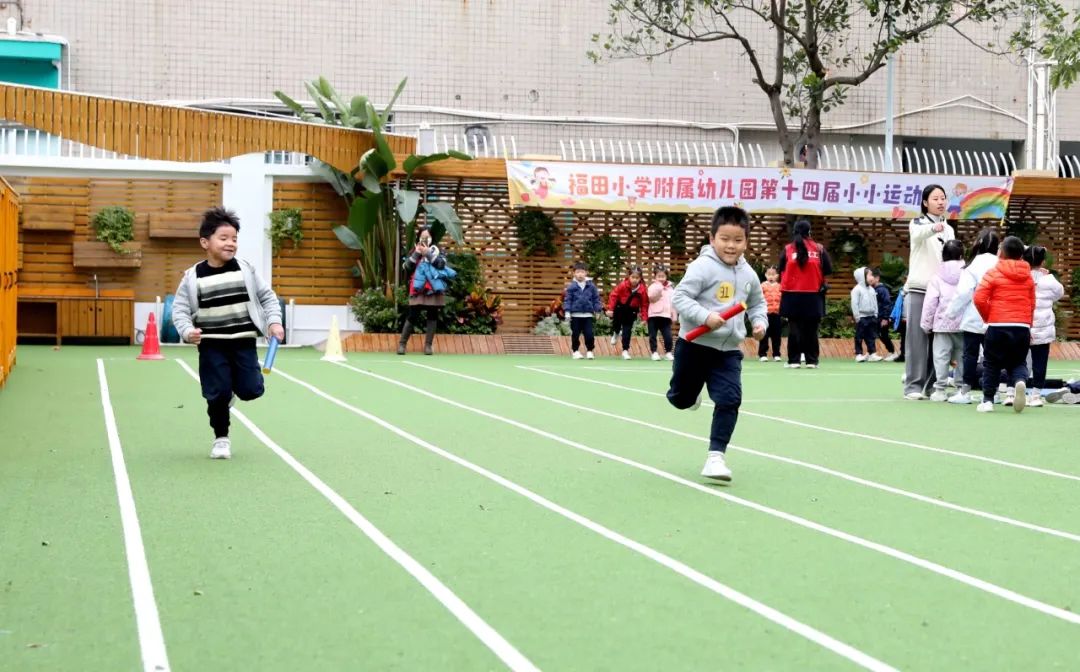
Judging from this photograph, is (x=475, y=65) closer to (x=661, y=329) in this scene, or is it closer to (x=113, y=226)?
(x=113, y=226)

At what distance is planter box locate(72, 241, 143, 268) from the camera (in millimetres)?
24016

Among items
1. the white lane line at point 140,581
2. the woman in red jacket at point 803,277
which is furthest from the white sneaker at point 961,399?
the white lane line at point 140,581

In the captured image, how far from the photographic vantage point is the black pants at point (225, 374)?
9.28m

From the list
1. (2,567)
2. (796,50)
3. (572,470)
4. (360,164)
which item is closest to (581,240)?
Result: (360,164)

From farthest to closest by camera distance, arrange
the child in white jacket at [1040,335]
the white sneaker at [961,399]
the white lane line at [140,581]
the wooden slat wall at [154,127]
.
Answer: the wooden slat wall at [154,127]
the child in white jacket at [1040,335]
the white sneaker at [961,399]
the white lane line at [140,581]

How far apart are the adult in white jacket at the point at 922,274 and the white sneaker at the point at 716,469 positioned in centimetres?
671

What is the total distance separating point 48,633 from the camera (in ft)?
15.4

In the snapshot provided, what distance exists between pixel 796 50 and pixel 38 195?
595 inches

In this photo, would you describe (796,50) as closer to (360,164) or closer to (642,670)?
(360,164)

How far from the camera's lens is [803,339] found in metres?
20.4

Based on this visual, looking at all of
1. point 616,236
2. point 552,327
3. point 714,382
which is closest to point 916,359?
point 714,382

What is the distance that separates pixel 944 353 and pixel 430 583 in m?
10.2

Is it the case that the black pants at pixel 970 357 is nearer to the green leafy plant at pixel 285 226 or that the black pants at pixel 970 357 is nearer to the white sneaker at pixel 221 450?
the white sneaker at pixel 221 450

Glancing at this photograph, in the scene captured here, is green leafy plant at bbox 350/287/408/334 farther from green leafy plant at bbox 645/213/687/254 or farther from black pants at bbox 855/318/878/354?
black pants at bbox 855/318/878/354
